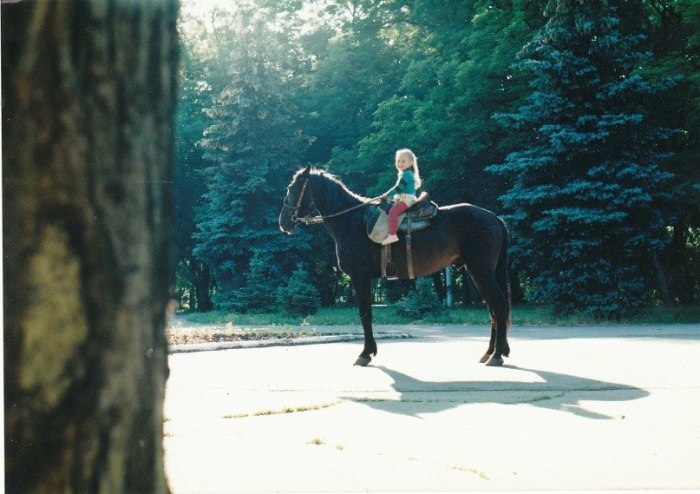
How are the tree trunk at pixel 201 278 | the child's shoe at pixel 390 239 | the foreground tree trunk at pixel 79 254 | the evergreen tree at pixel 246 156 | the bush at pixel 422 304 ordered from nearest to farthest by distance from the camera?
the foreground tree trunk at pixel 79 254, the child's shoe at pixel 390 239, the bush at pixel 422 304, the evergreen tree at pixel 246 156, the tree trunk at pixel 201 278

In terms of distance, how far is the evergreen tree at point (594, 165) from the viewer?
18750 millimetres

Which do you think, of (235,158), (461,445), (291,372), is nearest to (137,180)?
(461,445)

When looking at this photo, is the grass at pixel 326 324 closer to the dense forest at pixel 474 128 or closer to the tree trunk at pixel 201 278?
the dense forest at pixel 474 128

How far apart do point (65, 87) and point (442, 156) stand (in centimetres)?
2591

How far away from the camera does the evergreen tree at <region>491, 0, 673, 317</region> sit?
61.5ft

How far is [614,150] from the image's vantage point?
1923cm

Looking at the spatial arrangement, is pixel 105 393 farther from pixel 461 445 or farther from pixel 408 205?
pixel 408 205

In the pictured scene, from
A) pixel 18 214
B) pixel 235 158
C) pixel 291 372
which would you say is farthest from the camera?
pixel 235 158

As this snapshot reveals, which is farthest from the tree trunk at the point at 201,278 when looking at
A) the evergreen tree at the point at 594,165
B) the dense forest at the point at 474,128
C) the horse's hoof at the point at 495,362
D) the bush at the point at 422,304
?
the horse's hoof at the point at 495,362

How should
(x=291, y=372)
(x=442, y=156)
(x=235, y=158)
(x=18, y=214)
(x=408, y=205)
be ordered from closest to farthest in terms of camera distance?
(x=18, y=214) → (x=291, y=372) → (x=408, y=205) → (x=442, y=156) → (x=235, y=158)

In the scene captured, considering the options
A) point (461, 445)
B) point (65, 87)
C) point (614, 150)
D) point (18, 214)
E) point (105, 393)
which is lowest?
point (461, 445)

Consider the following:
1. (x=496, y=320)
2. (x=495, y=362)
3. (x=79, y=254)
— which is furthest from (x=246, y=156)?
(x=79, y=254)

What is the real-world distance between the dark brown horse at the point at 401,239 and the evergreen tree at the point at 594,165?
10.1 metres

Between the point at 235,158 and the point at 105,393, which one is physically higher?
the point at 235,158
